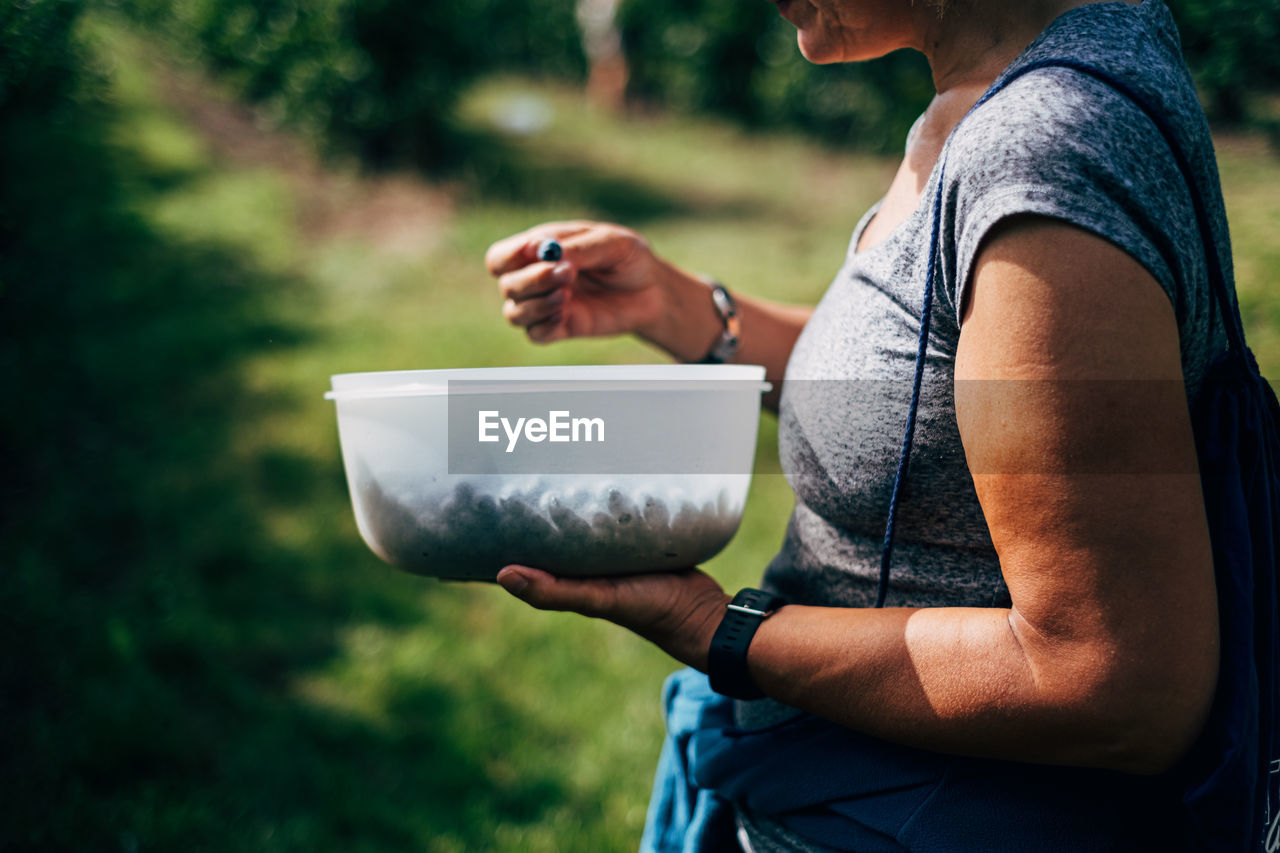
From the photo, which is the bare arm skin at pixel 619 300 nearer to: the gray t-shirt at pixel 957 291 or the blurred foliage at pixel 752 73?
the gray t-shirt at pixel 957 291

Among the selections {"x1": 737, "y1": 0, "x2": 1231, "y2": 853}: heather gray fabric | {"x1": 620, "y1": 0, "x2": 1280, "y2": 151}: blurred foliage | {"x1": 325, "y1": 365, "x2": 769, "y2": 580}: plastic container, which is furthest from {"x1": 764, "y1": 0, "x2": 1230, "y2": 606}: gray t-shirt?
{"x1": 620, "y1": 0, "x2": 1280, "y2": 151}: blurred foliage

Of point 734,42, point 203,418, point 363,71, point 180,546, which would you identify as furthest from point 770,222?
point 180,546

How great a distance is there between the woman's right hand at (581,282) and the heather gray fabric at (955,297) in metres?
0.37

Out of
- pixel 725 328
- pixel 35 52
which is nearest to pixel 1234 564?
pixel 725 328

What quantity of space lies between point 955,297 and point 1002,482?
0.16 m

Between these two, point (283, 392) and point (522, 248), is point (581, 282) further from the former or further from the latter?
point (283, 392)

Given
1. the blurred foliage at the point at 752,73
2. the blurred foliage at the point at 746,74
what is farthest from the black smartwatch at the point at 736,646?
the blurred foliage at the point at 746,74

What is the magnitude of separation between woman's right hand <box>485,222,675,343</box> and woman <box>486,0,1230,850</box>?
14.8 inches

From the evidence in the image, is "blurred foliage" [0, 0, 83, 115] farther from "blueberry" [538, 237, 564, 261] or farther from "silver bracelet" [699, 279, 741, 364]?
"silver bracelet" [699, 279, 741, 364]

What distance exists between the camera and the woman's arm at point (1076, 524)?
2.25 ft

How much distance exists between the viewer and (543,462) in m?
0.90

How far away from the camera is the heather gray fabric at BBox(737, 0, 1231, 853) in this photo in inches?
27.8

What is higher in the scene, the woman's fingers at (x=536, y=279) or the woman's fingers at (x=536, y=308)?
the woman's fingers at (x=536, y=279)

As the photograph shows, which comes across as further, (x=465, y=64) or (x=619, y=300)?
(x=465, y=64)
